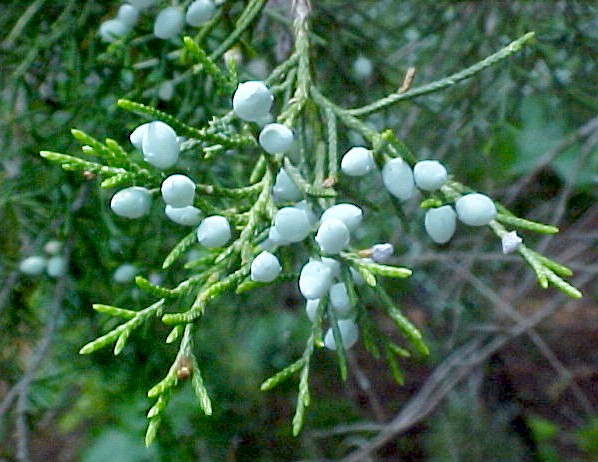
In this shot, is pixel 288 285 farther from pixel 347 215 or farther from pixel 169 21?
pixel 347 215

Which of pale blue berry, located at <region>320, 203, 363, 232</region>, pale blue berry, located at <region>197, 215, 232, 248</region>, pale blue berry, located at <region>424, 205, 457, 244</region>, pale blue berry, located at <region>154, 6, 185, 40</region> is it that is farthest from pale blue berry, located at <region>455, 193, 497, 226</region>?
pale blue berry, located at <region>154, 6, 185, 40</region>

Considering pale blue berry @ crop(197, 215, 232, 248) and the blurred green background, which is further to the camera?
the blurred green background

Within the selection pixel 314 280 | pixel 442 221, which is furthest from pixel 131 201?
pixel 442 221

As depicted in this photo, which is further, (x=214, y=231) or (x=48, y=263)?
(x=48, y=263)

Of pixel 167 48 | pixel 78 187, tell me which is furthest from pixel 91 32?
pixel 78 187

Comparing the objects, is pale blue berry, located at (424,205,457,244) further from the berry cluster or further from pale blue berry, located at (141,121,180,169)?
the berry cluster

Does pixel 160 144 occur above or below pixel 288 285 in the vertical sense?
above

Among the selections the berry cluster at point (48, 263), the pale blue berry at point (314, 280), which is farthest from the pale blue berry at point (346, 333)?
the berry cluster at point (48, 263)

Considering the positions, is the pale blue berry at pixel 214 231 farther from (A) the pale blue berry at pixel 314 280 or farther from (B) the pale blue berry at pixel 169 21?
(B) the pale blue berry at pixel 169 21
